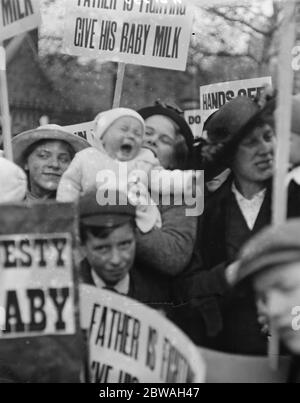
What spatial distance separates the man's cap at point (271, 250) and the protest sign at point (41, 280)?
66 centimetres

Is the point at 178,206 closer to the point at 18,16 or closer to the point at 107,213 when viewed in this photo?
the point at 107,213

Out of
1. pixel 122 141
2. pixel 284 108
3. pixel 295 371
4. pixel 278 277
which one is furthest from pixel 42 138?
pixel 295 371

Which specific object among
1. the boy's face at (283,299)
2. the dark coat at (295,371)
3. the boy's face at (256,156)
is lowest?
the dark coat at (295,371)

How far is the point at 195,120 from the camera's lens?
3477mm

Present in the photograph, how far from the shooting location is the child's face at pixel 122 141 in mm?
3445

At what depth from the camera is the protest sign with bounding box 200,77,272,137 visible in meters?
3.45

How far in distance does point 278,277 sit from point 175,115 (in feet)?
2.53

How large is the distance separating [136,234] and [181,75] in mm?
652

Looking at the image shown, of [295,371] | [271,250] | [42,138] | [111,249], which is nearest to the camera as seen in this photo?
[271,250]

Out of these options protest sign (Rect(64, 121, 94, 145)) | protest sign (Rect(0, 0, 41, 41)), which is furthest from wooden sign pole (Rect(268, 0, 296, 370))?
protest sign (Rect(0, 0, 41, 41))

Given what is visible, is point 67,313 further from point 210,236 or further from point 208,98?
point 208,98

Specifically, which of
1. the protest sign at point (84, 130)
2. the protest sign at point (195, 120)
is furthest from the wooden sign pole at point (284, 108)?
the protest sign at point (84, 130)

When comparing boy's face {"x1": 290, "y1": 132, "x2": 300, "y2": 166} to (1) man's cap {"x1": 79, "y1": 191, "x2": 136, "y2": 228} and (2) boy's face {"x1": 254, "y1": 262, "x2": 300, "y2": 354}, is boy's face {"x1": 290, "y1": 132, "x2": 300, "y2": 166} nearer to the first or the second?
(2) boy's face {"x1": 254, "y1": 262, "x2": 300, "y2": 354}

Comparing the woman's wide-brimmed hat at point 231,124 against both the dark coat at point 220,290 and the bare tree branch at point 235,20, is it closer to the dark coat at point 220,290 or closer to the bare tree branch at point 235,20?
the dark coat at point 220,290
